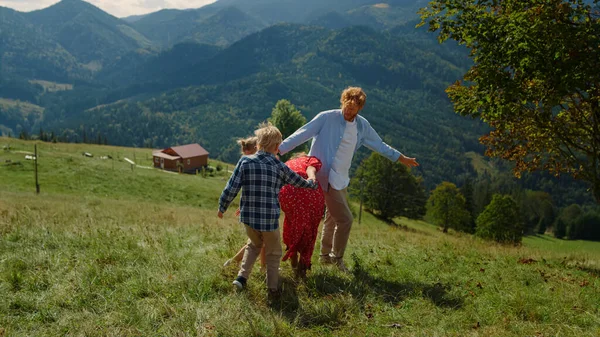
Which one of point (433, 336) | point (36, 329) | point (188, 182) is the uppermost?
point (433, 336)

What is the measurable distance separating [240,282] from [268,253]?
1.90ft

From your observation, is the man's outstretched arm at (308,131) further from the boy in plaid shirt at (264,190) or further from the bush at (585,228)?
the bush at (585,228)

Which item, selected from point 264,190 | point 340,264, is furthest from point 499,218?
point 264,190

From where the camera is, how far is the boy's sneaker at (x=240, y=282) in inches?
228

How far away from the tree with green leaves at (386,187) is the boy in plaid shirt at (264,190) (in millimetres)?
57512

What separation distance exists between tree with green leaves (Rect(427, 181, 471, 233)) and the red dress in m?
62.5

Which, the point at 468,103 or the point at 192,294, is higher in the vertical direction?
the point at 468,103

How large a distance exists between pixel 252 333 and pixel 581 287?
5.97 m

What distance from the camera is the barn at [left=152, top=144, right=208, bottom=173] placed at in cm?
8031

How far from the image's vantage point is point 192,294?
5.66 meters

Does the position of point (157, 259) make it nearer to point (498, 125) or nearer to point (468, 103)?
point (468, 103)

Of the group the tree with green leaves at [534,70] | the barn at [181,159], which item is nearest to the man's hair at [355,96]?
the tree with green leaves at [534,70]

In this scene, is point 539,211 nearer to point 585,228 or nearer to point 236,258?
point 585,228

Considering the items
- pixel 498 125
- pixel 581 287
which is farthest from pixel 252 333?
pixel 498 125
